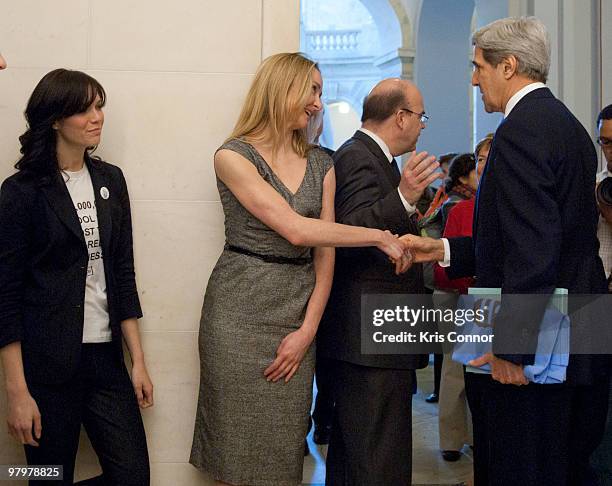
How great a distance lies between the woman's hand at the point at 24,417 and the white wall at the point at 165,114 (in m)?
0.52

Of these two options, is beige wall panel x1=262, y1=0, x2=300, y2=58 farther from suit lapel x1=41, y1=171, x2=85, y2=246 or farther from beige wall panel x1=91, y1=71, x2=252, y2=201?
suit lapel x1=41, y1=171, x2=85, y2=246

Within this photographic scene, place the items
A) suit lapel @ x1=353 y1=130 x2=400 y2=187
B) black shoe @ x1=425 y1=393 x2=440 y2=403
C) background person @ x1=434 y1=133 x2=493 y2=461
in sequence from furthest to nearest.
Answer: black shoe @ x1=425 y1=393 x2=440 y2=403, background person @ x1=434 y1=133 x2=493 y2=461, suit lapel @ x1=353 y1=130 x2=400 y2=187

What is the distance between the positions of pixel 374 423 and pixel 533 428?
0.56 m

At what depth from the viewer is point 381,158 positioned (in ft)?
8.57

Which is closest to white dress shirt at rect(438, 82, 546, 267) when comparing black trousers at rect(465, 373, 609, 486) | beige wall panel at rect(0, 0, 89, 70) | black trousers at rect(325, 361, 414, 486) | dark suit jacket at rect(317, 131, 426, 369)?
dark suit jacket at rect(317, 131, 426, 369)

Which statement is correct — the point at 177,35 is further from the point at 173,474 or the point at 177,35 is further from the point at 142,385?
the point at 173,474

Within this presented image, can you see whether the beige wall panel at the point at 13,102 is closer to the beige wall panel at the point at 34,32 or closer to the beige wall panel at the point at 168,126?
the beige wall panel at the point at 34,32

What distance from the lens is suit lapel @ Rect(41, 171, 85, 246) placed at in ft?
7.76

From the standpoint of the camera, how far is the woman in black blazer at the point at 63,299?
2336 millimetres

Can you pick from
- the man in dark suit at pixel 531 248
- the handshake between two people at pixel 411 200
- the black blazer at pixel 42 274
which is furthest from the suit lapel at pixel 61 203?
the man in dark suit at pixel 531 248

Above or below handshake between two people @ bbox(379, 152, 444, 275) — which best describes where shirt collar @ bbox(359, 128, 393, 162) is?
above

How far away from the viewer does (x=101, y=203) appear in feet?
8.27

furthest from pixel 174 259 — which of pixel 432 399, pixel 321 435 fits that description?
pixel 432 399

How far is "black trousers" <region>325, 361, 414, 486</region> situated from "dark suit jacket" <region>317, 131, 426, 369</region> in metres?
0.06
